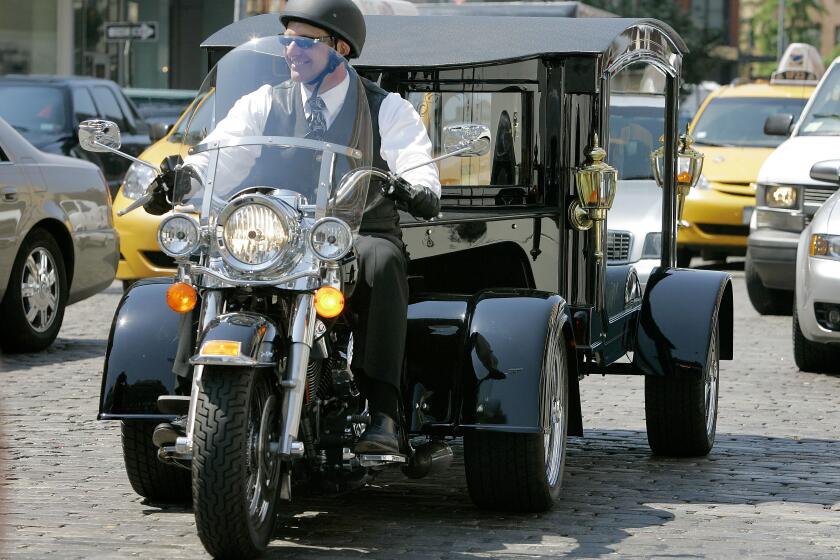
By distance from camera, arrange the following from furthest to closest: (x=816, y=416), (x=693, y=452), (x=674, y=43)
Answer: (x=816, y=416) → (x=674, y=43) → (x=693, y=452)

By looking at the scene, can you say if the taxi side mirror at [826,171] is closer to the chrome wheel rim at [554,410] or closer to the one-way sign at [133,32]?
the chrome wheel rim at [554,410]

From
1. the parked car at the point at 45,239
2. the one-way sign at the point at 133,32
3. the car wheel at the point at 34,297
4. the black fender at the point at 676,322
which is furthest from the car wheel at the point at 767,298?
the one-way sign at the point at 133,32

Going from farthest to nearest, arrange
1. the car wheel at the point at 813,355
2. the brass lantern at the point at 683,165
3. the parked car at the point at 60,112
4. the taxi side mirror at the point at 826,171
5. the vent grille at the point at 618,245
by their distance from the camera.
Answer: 1. the parked car at the point at 60,112
2. the taxi side mirror at the point at 826,171
3. the car wheel at the point at 813,355
4. the brass lantern at the point at 683,165
5. the vent grille at the point at 618,245

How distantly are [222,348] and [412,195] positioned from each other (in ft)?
2.77

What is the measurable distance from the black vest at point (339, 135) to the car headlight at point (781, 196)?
27.5 ft

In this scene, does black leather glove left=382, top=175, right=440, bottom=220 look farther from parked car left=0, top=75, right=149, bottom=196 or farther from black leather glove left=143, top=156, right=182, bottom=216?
parked car left=0, top=75, right=149, bottom=196

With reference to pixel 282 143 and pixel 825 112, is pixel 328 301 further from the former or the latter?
pixel 825 112

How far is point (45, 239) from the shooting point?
1159cm

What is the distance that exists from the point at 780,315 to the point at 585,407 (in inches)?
234

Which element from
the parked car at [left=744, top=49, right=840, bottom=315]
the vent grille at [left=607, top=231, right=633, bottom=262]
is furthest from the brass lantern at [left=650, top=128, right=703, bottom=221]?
the parked car at [left=744, top=49, right=840, bottom=315]

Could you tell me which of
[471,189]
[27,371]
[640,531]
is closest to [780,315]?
[27,371]

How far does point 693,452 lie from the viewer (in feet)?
25.3

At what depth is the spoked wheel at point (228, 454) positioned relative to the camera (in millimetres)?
5102

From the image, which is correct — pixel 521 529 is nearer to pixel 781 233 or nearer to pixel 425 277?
pixel 425 277
